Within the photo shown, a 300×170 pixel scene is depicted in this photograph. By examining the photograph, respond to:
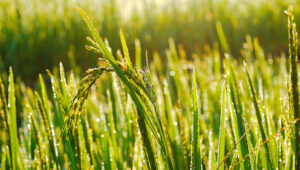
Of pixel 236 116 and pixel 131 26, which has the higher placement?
pixel 131 26

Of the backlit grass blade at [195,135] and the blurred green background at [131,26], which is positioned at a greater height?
the blurred green background at [131,26]

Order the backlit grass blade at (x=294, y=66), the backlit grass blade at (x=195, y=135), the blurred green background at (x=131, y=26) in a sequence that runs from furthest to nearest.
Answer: the blurred green background at (x=131, y=26)
the backlit grass blade at (x=195, y=135)
the backlit grass blade at (x=294, y=66)

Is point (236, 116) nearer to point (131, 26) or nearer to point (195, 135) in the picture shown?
point (195, 135)

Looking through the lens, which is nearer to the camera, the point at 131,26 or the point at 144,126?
the point at 144,126

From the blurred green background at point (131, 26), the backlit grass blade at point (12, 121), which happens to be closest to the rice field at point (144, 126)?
the backlit grass blade at point (12, 121)

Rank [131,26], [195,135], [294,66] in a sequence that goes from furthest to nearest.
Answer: [131,26] < [195,135] < [294,66]

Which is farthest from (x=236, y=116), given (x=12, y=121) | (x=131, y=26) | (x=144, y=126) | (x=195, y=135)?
(x=131, y=26)

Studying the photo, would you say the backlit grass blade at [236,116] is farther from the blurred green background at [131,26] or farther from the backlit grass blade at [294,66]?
the blurred green background at [131,26]

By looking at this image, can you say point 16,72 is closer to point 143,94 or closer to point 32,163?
point 32,163

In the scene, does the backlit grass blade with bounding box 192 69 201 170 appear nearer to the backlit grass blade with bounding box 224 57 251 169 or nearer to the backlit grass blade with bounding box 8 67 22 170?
the backlit grass blade with bounding box 224 57 251 169
